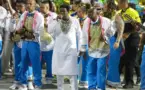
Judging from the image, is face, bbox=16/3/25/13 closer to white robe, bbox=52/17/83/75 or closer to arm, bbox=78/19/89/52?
white robe, bbox=52/17/83/75

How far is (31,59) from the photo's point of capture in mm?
8750

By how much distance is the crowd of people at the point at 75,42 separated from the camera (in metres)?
8.16

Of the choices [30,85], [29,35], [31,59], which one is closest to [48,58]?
[30,85]

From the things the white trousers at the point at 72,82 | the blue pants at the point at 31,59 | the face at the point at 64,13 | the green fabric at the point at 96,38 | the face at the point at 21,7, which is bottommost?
the white trousers at the point at 72,82

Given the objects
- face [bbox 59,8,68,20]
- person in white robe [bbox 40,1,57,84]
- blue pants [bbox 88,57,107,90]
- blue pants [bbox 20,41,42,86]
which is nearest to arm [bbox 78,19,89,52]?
blue pants [bbox 88,57,107,90]

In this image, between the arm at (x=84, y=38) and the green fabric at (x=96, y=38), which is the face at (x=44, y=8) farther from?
the green fabric at (x=96, y=38)

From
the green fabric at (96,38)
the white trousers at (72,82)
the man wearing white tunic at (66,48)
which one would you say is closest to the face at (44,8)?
the man wearing white tunic at (66,48)

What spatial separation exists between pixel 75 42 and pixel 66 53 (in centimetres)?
27

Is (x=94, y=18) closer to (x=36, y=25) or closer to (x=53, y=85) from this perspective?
(x=36, y=25)

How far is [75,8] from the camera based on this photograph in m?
10.4

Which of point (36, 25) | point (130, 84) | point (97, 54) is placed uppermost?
point (36, 25)

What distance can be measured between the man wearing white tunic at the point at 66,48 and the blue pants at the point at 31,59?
66 centimetres

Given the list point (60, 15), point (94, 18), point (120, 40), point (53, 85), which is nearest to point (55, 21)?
point (60, 15)

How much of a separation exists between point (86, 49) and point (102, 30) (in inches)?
19.5
